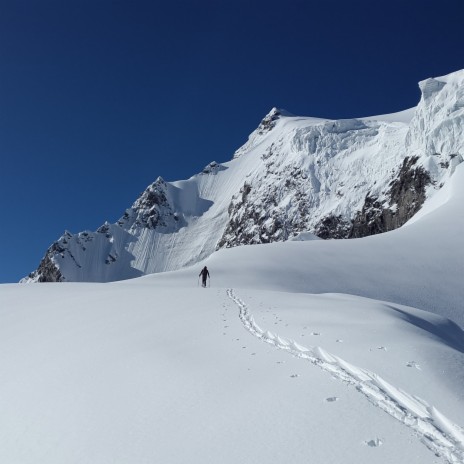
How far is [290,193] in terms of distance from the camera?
135m

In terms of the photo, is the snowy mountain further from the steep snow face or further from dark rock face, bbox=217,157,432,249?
dark rock face, bbox=217,157,432,249

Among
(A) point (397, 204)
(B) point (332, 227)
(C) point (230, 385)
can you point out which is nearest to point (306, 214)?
(B) point (332, 227)

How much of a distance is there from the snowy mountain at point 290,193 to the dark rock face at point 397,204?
0.26 m

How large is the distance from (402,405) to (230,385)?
2423mm

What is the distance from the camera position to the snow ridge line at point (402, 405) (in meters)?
5.17

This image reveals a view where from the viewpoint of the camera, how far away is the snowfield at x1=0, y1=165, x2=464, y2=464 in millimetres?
5453

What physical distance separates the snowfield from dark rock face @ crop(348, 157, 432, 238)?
73970 mm

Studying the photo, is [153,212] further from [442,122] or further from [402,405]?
[402,405]

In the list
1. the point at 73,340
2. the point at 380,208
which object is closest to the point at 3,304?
the point at 73,340

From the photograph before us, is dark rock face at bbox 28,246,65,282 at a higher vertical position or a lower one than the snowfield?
higher

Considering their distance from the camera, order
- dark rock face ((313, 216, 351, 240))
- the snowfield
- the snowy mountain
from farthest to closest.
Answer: dark rock face ((313, 216, 351, 240))
the snowy mountain
the snowfield

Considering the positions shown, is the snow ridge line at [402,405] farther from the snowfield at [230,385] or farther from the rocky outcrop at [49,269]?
the rocky outcrop at [49,269]

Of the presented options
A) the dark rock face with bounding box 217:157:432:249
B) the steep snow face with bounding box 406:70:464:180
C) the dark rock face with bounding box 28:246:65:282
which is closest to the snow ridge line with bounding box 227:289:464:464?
the steep snow face with bounding box 406:70:464:180

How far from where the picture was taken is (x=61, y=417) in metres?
7.00
